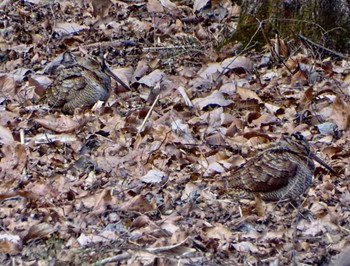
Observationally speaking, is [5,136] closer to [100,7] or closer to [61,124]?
[61,124]

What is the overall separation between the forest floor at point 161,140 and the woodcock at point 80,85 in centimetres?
18

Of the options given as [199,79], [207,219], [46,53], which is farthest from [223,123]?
[46,53]

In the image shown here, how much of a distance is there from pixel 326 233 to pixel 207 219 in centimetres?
83

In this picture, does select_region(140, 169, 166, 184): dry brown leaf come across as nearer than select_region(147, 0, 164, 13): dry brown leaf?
Yes

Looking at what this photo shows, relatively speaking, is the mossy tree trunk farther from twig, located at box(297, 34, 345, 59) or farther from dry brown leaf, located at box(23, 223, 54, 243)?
dry brown leaf, located at box(23, 223, 54, 243)

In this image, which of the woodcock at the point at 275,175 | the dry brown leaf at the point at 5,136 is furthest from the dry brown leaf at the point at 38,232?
the dry brown leaf at the point at 5,136

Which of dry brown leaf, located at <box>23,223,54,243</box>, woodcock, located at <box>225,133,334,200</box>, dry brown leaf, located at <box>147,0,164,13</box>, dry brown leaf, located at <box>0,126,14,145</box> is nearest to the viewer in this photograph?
dry brown leaf, located at <box>23,223,54,243</box>

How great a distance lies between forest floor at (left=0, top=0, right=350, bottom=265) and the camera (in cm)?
635

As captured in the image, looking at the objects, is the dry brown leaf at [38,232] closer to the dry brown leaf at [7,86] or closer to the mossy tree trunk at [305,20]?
the dry brown leaf at [7,86]

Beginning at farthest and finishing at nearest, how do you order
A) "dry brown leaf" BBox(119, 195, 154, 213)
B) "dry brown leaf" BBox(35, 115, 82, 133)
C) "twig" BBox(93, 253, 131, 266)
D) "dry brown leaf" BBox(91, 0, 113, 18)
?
"dry brown leaf" BBox(91, 0, 113, 18), "dry brown leaf" BBox(35, 115, 82, 133), "dry brown leaf" BBox(119, 195, 154, 213), "twig" BBox(93, 253, 131, 266)

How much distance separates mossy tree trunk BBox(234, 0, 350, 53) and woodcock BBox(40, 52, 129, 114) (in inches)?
61.4

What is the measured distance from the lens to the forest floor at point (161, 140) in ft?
20.8

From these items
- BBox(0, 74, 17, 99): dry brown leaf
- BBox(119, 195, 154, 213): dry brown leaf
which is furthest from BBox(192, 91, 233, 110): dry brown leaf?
BBox(119, 195, 154, 213): dry brown leaf

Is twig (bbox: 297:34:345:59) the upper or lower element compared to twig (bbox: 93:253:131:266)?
lower
